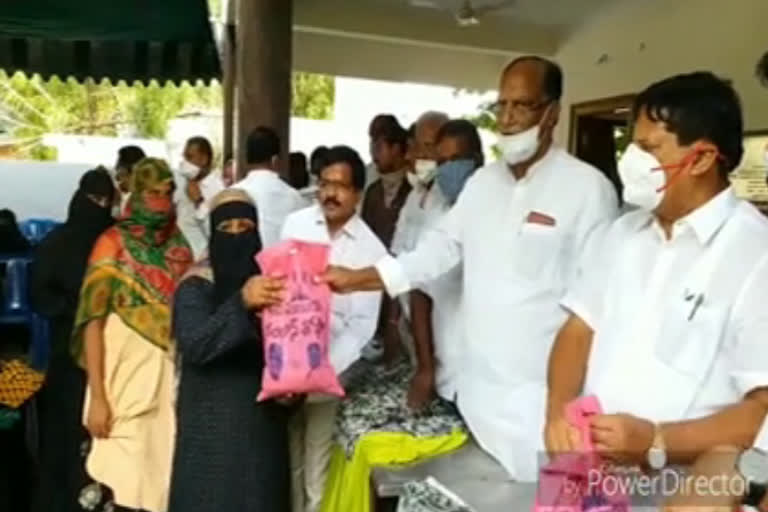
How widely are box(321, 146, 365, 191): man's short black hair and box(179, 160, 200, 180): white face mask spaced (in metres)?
3.32

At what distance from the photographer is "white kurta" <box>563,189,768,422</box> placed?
1432 mm

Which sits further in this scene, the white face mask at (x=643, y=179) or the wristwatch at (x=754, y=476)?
the white face mask at (x=643, y=179)

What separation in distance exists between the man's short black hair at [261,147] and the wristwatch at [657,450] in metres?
2.59

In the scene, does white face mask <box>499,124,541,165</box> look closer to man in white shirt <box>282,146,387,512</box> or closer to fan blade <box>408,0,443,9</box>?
man in white shirt <box>282,146,387,512</box>

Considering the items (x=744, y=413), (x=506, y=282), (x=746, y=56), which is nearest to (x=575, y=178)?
(x=506, y=282)

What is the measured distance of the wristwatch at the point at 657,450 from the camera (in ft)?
4.65

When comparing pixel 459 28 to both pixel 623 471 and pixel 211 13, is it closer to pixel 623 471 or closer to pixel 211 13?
pixel 211 13

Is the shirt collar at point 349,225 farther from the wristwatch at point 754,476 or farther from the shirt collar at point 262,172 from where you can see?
the wristwatch at point 754,476

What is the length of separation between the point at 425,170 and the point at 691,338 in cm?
172

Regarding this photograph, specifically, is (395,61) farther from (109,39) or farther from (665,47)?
(109,39)

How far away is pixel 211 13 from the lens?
617cm

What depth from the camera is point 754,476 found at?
1243 millimetres

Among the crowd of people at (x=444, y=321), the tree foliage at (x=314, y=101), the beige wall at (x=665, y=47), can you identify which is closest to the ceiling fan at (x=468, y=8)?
the beige wall at (x=665, y=47)

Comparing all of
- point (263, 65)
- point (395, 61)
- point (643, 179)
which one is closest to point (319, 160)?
point (263, 65)
